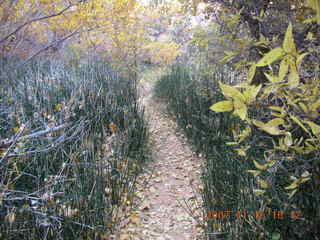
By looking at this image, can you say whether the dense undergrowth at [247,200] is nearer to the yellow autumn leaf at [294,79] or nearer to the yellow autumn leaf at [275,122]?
the yellow autumn leaf at [275,122]

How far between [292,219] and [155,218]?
4.47ft

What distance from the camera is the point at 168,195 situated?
3068 mm

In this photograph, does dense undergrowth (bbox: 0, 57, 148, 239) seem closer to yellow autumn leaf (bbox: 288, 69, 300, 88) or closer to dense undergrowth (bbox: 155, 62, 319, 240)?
dense undergrowth (bbox: 155, 62, 319, 240)

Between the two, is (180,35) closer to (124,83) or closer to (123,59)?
(123,59)

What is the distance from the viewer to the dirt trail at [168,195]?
245 cm

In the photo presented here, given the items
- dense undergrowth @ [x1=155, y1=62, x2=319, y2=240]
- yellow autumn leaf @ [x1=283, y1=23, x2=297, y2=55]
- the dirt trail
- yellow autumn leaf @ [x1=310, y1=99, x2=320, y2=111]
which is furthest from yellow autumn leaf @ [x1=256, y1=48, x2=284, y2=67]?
the dirt trail

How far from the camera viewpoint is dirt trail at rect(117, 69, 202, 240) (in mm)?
2451

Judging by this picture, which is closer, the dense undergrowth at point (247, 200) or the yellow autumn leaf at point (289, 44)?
the yellow autumn leaf at point (289, 44)

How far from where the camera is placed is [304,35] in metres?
2.30
